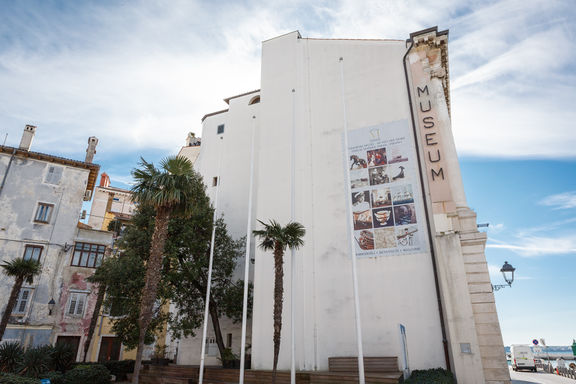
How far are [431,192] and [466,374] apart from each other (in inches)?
330

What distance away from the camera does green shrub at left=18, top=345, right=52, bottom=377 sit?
16.9 metres

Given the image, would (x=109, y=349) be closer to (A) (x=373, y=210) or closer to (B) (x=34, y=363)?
(B) (x=34, y=363)

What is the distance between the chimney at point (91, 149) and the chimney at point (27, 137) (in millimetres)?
4428

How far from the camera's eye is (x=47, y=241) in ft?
93.0

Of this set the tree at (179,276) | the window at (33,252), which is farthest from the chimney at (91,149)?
the tree at (179,276)

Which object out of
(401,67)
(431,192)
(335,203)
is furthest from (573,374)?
(401,67)

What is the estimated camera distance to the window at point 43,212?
1136 inches

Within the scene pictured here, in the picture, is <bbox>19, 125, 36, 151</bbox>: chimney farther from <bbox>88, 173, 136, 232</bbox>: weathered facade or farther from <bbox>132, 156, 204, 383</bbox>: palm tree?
<bbox>132, 156, 204, 383</bbox>: palm tree

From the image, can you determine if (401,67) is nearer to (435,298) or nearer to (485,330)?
(435,298)

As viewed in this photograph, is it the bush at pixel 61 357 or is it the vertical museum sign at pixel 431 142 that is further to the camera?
the bush at pixel 61 357

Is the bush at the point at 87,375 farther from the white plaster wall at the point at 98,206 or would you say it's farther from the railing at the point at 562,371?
the railing at the point at 562,371

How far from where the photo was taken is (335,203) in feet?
68.2

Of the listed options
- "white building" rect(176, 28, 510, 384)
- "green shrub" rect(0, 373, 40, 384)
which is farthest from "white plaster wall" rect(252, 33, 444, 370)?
"green shrub" rect(0, 373, 40, 384)

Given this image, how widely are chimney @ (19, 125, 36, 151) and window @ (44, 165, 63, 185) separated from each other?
2610 millimetres
